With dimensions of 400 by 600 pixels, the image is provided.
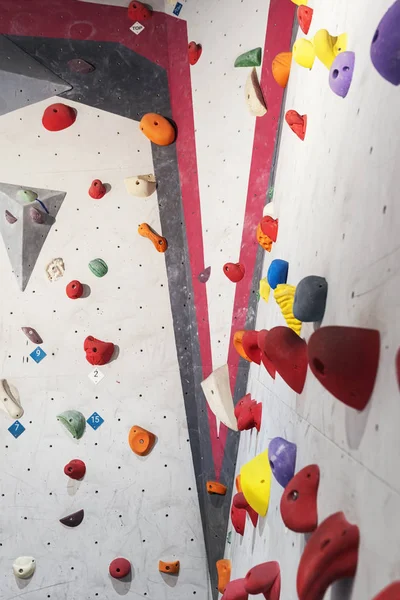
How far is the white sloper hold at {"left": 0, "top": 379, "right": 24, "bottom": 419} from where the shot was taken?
2.54 metres

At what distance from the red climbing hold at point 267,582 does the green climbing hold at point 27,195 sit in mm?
1862

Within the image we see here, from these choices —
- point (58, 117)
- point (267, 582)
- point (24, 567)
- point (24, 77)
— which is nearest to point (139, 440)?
point (24, 567)

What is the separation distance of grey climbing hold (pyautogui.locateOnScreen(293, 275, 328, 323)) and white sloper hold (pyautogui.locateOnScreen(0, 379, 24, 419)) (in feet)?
5.79

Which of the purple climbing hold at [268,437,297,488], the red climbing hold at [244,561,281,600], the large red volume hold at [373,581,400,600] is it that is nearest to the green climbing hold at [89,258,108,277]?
the purple climbing hold at [268,437,297,488]

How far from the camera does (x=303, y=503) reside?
106 cm

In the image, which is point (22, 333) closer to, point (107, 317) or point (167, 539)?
point (107, 317)

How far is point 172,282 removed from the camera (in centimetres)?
253

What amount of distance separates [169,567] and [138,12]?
97.4 inches

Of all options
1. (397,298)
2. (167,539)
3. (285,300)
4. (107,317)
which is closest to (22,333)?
(107,317)

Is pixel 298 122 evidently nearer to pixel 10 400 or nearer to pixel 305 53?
pixel 305 53

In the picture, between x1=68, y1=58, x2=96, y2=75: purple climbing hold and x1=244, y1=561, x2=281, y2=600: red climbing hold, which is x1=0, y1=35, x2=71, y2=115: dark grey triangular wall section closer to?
x1=68, y1=58, x2=96, y2=75: purple climbing hold

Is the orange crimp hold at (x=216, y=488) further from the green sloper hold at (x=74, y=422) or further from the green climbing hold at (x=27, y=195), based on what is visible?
the green climbing hold at (x=27, y=195)

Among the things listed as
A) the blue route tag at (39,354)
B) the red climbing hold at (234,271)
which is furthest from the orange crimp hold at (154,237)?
the blue route tag at (39,354)

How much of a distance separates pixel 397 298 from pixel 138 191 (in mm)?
1872
